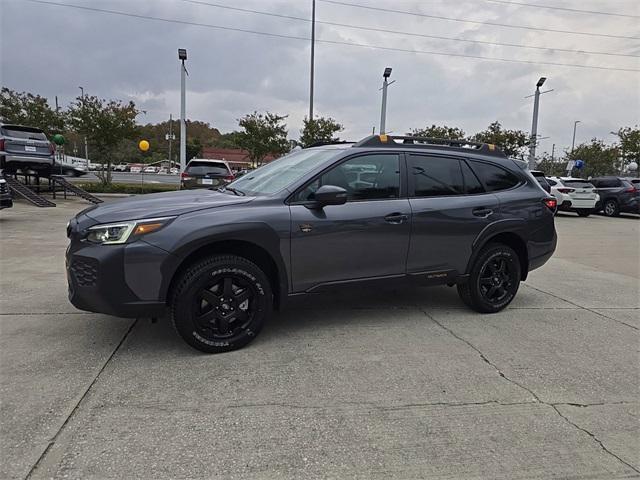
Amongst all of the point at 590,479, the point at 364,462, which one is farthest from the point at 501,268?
the point at 364,462

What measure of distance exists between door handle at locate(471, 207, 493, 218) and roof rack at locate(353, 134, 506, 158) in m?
0.69

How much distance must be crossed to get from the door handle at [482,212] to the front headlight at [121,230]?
9.63 ft

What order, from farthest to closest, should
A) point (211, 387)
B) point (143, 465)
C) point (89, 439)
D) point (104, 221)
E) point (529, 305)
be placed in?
1. point (529, 305)
2. point (104, 221)
3. point (211, 387)
4. point (89, 439)
5. point (143, 465)

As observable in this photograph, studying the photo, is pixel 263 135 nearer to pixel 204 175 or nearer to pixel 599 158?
pixel 204 175

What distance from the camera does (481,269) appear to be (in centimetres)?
467

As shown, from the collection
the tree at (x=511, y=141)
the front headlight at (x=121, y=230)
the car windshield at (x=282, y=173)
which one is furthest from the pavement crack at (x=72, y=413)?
the tree at (x=511, y=141)

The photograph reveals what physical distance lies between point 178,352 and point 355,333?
1528 mm

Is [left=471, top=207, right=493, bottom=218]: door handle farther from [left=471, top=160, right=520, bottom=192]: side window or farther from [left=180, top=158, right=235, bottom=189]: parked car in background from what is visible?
[left=180, top=158, right=235, bottom=189]: parked car in background

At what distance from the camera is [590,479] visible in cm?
234

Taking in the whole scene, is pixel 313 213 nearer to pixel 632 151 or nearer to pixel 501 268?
pixel 501 268

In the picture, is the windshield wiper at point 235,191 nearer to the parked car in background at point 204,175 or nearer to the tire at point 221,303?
the tire at point 221,303

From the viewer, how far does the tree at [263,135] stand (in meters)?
27.4

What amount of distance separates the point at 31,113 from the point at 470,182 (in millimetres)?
25277

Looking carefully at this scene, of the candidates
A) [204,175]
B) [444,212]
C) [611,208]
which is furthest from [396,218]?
[611,208]
